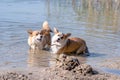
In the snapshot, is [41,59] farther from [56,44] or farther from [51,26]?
[51,26]

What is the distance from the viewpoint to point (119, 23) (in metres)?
14.7

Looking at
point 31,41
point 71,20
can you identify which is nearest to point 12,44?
point 31,41

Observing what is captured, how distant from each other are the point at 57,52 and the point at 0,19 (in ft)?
16.6

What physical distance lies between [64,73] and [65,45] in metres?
2.75

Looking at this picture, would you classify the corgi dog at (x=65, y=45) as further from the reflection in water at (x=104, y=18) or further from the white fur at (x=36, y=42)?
the reflection in water at (x=104, y=18)

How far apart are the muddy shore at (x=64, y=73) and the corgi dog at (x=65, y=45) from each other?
213 centimetres

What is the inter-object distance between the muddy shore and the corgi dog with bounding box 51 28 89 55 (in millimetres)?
2132

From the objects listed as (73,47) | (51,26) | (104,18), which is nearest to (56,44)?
(73,47)

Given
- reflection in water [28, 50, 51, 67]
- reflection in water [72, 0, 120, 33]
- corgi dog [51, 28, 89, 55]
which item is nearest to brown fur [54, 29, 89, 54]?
corgi dog [51, 28, 89, 55]

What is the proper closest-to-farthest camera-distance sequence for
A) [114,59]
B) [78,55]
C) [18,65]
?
[18,65] < [114,59] < [78,55]

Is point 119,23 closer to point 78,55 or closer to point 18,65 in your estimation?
point 78,55

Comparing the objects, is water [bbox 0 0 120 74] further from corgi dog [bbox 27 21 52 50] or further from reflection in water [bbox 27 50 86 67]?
corgi dog [bbox 27 21 52 50]

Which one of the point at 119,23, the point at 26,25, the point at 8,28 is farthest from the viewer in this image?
the point at 119,23

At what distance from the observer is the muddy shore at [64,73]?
20.2 feet
